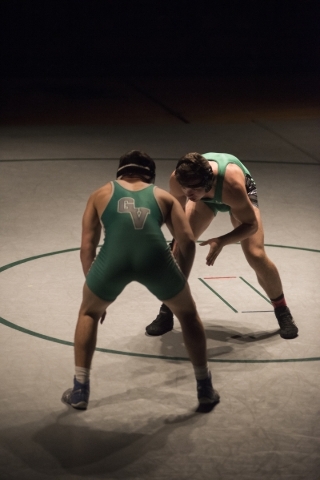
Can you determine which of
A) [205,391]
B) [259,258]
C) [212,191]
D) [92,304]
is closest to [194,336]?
[205,391]

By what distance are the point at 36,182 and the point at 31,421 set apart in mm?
5457

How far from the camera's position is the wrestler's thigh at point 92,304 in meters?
4.62

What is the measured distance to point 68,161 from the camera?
1076 cm

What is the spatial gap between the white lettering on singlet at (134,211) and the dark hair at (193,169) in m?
0.61

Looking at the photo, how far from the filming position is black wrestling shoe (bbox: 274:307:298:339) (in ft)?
19.3

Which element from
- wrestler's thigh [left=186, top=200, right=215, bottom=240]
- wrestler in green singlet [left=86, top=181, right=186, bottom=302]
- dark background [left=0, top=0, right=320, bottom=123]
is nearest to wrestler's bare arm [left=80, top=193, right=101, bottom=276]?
wrestler in green singlet [left=86, top=181, right=186, bottom=302]

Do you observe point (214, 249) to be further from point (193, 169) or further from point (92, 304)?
point (92, 304)

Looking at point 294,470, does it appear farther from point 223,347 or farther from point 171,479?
point 223,347

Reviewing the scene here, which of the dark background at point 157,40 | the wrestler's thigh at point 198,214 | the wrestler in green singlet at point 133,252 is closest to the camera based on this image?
the wrestler in green singlet at point 133,252

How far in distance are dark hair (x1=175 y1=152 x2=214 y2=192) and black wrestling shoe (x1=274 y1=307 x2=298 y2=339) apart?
4.22 feet

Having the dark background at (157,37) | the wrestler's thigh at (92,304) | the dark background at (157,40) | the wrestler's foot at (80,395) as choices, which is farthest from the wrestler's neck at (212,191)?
the dark background at (157,37)

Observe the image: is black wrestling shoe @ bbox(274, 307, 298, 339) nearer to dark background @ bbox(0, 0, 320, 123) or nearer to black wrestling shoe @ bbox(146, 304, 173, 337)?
black wrestling shoe @ bbox(146, 304, 173, 337)

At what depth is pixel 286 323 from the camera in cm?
596

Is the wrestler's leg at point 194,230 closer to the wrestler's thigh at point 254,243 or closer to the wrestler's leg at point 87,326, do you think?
the wrestler's thigh at point 254,243
